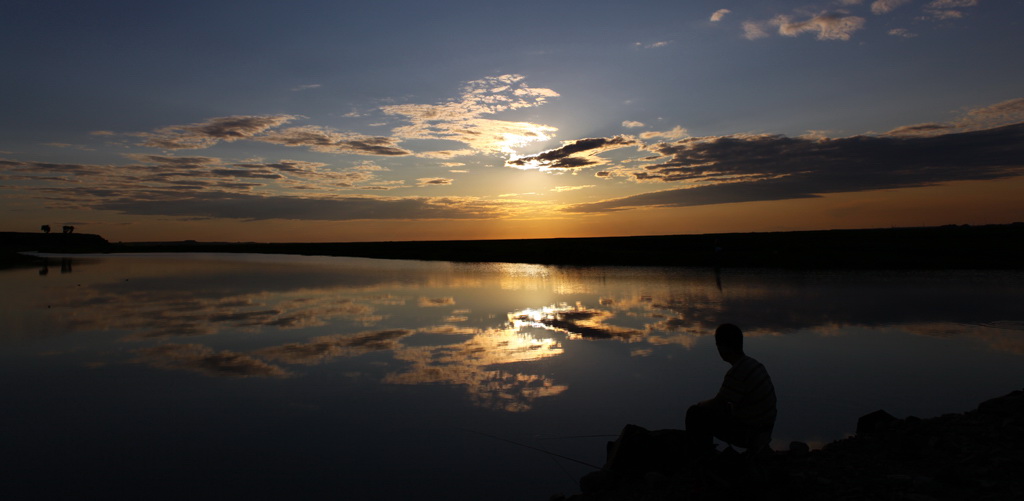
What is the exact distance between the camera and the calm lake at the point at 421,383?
6.10m

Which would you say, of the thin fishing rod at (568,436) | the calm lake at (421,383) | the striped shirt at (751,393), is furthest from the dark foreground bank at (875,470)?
the thin fishing rod at (568,436)

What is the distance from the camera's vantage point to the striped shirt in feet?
16.7

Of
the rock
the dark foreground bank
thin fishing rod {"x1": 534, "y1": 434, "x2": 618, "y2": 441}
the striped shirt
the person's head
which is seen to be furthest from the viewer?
thin fishing rod {"x1": 534, "y1": 434, "x2": 618, "y2": 441}

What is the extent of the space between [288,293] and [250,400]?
53.4 feet

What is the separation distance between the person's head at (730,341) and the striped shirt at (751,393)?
0.08 meters

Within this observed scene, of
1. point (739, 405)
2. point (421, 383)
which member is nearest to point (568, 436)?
point (739, 405)

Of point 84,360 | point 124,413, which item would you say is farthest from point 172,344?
point 124,413

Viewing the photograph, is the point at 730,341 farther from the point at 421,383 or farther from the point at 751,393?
the point at 421,383

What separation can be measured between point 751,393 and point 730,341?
1.58 ft

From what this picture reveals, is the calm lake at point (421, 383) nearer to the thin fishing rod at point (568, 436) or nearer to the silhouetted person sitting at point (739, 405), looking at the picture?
the thin fishing rod at point (568, 436)

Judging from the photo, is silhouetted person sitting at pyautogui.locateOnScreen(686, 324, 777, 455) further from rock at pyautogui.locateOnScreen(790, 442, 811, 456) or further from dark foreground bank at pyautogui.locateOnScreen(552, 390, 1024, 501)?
rock at pyautogui.locateOnScreen(790, 442, 811, 456)

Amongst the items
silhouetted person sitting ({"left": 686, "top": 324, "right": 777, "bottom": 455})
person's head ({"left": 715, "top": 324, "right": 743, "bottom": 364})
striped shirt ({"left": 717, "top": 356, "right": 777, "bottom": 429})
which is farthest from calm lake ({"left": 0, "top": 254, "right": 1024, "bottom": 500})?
person's head ({"left": 715, "top": 324, "right": 743, "bottom": 364})

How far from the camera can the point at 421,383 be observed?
9.30 meters

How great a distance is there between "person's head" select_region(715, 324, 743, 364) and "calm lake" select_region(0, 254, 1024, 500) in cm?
203
